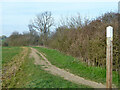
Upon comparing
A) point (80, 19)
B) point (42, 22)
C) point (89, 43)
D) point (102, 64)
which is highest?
point (42, 22)

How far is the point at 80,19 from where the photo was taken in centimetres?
1803

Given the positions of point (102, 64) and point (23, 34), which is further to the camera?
point (23, 34)

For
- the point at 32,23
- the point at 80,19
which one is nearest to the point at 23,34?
the point at 32,23

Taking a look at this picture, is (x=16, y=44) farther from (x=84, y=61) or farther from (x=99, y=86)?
(x=99, y=86)

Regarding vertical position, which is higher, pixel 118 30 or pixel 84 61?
pixel 118 30

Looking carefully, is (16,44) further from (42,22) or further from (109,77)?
(109,77)

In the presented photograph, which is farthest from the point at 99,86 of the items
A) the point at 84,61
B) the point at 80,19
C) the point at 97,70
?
the point at 80,19

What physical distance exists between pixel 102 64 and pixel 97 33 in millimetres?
Result: 2097

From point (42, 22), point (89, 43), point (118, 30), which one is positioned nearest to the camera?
point (118, 30)

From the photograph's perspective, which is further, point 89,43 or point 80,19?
point 80,19

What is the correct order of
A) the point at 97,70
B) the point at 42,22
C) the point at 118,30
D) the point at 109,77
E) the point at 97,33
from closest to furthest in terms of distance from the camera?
the point at 109,77, the point at 118,30, the point at 97,70, the point at 97,33, the point at 42,22

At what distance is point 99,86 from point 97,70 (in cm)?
274

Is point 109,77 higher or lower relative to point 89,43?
lower

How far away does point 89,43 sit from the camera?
11.6 m
